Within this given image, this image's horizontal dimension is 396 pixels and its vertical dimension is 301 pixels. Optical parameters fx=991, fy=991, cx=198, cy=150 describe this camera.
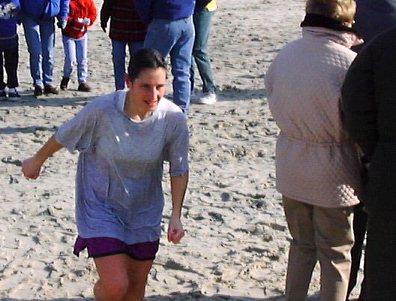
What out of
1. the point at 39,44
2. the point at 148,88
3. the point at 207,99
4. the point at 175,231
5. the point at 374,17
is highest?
the point at 374,17

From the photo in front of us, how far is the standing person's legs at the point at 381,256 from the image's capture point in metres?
3.92

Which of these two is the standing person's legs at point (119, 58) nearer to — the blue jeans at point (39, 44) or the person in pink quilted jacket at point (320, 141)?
the blue jeans at point (39, 44)

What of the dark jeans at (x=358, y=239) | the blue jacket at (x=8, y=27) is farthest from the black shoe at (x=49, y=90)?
the dark jeans at (x=358, y=239)

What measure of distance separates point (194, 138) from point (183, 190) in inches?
163

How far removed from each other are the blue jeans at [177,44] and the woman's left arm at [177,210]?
141 inches

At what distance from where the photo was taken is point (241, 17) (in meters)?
17.3

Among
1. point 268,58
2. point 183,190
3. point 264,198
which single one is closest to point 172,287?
point 183,190

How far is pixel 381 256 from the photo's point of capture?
3.96m

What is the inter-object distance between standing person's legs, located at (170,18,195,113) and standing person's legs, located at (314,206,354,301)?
3997 millimetres

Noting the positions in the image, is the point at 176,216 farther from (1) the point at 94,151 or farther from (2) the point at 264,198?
(2) the point at 264,198

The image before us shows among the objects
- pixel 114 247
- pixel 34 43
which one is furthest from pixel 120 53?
pixel 114 247

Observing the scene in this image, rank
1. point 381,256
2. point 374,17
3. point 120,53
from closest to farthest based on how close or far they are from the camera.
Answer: point 381,256
point 374,17
point 120,53

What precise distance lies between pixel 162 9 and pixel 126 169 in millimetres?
3705

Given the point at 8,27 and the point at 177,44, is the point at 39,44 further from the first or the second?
the point at 177,44
